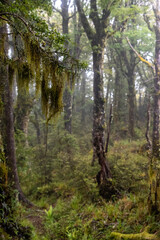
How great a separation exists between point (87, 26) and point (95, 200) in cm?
897

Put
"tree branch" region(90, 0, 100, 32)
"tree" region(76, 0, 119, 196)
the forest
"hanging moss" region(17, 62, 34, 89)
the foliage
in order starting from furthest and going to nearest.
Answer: "tree branch" region(90, 0, 100, 32) < "tree" region(76, 0, 119, 196) < "hanging moss" region(17, 62, 34, 89) < the forest < the foliage

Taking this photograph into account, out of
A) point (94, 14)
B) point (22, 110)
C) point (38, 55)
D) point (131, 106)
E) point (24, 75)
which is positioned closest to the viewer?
point (38, 55)

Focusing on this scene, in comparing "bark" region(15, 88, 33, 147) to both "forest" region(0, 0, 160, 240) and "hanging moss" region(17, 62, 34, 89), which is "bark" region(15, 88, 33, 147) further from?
"hanging moss" region(17, 62, 34, 89)

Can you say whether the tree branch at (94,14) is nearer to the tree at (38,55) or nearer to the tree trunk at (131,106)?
the tree at (38,55)

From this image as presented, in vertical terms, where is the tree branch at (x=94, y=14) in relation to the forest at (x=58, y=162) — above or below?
above

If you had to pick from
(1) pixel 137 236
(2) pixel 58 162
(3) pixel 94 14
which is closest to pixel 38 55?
(1) pixel 137 236

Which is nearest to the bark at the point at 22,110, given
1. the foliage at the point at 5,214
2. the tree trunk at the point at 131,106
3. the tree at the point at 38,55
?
the tree at the point at 38,55

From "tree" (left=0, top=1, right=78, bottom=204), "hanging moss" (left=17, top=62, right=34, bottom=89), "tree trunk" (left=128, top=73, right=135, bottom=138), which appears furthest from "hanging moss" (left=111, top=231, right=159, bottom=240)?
"tree trunk" (left=128, top=73, right=135, bottom=138)

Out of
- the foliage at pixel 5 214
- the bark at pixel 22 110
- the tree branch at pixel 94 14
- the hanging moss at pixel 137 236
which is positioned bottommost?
the hanging moss at pixel 137 236

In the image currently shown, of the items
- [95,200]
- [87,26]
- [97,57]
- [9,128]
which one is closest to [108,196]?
[95,200]

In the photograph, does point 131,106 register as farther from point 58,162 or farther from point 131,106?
point 58,162

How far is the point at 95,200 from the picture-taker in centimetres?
628

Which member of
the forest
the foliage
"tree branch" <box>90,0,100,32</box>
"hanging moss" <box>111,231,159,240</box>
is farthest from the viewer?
"tree branch" <box>90,0,100,32</box>

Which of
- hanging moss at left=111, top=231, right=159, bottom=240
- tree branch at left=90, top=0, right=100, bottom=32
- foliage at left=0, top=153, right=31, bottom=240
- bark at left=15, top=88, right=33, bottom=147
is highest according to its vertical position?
tree branch at left=90, top=0, right=100, bottom=32
